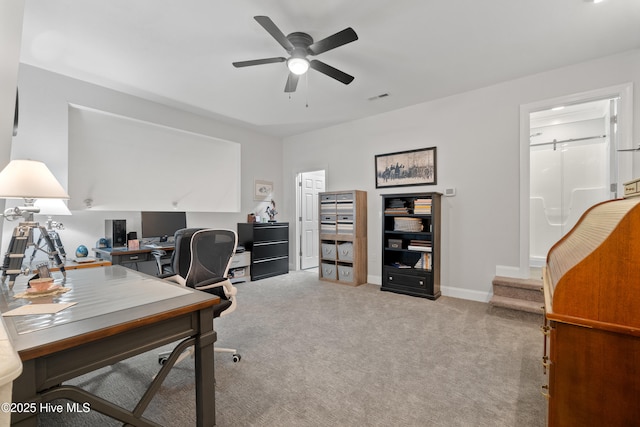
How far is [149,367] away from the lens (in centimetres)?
215

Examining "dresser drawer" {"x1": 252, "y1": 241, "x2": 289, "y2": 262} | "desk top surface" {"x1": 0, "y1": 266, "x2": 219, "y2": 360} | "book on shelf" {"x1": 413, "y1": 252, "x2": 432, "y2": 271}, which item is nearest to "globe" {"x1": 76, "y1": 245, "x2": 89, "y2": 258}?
"desk top surface" {"x1": 0, "y1": 266, "x2": 219, "y2": 360}

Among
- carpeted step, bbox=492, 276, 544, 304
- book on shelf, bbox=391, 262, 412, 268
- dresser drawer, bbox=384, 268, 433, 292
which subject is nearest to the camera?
carpeted step, bbox=492, 276, 544, 304

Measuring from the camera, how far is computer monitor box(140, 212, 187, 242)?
3877 mm

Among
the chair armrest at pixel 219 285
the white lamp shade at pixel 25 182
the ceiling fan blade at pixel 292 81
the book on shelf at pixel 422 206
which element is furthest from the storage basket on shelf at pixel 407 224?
the white lamp shade at pixel 25 182

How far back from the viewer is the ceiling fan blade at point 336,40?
207cm

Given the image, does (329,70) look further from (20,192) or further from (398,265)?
(398,265)

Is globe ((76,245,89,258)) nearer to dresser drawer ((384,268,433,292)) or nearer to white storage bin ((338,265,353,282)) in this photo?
white storage bin ((338,265,353,282))

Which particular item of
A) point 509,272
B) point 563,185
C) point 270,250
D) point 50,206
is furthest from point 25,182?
point 563,185

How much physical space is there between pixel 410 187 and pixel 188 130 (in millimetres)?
3713

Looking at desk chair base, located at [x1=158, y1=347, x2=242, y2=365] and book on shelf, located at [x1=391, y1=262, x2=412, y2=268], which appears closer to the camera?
desk chair base, located at [x1=158, y1=347, x2=242, y2=365]

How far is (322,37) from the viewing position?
8.61ft

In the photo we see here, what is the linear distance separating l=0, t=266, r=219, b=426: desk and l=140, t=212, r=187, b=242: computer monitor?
224cm

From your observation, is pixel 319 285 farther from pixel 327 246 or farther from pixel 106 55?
pixel 106 55

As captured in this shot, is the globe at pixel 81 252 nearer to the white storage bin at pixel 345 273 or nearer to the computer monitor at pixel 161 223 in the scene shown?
the computer monitor at pixel 161 223
